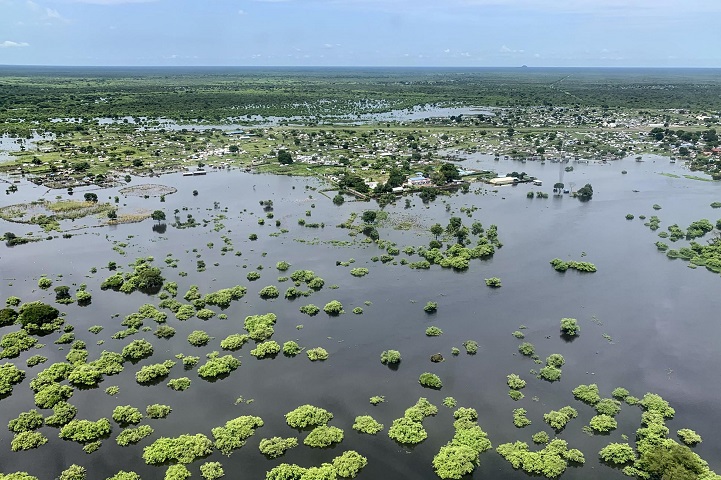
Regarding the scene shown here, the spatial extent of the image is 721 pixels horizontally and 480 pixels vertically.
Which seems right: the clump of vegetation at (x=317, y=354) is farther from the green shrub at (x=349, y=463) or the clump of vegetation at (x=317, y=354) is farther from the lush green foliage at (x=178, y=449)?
the lush green foliage at (x=178, y=449)

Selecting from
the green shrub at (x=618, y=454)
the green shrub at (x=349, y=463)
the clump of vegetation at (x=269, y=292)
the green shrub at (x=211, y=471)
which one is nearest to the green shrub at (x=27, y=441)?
the green shrub at (x=211, y=471)

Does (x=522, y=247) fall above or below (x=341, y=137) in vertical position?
below

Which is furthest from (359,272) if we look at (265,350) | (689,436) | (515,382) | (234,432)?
(689,436)

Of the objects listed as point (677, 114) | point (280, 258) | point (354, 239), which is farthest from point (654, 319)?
point (677, 114)

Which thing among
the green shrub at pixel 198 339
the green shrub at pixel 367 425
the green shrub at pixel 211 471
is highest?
the green shrub at pixel 198 339

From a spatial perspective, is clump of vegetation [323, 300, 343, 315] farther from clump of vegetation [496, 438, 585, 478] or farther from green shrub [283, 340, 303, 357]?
clump of vegetation [496, 438, 585, 478]

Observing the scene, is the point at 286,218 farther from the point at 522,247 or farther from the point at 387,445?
the point at 387,445
